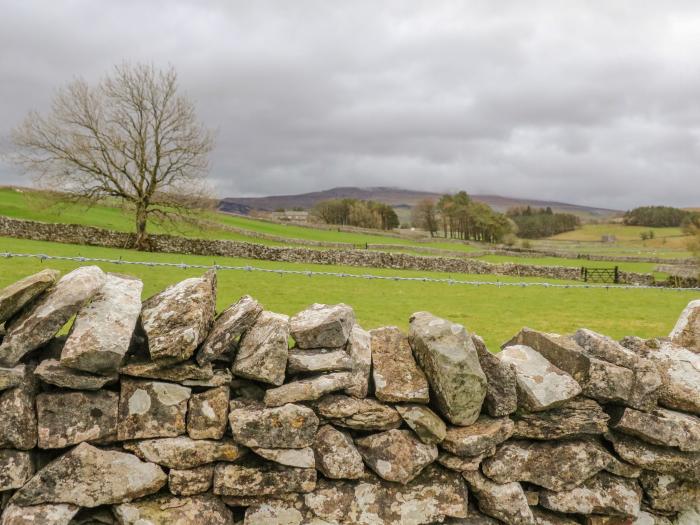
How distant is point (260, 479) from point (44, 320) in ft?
7.42

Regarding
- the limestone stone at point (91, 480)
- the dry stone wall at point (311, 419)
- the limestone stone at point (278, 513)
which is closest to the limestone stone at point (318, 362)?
the dry stone wall at point (311, 419)

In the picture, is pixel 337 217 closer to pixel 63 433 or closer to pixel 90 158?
pixel 90 158

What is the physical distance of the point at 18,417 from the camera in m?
3.47

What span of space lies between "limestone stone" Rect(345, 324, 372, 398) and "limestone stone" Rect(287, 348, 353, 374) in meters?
0.10

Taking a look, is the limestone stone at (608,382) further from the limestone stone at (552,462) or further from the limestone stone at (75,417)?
the limestone stone at (75,417)

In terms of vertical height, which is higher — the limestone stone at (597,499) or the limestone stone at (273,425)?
the limestone stone at (273,425)

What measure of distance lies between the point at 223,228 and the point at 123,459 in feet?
149

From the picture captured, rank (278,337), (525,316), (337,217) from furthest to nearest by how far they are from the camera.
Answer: (337,217)
(525,316)
(278,337)

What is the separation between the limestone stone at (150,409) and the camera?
3738 mm

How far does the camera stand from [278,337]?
3.85 meters

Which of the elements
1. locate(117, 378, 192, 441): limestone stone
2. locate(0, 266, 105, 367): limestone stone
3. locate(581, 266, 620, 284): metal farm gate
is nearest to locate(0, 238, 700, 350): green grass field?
locate(117, 378, 192, 441): limestone stone

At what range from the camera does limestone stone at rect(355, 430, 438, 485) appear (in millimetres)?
3965

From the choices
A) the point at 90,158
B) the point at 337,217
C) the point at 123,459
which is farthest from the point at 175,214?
the point at 337,217

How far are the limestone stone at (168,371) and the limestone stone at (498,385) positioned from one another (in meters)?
2.56
